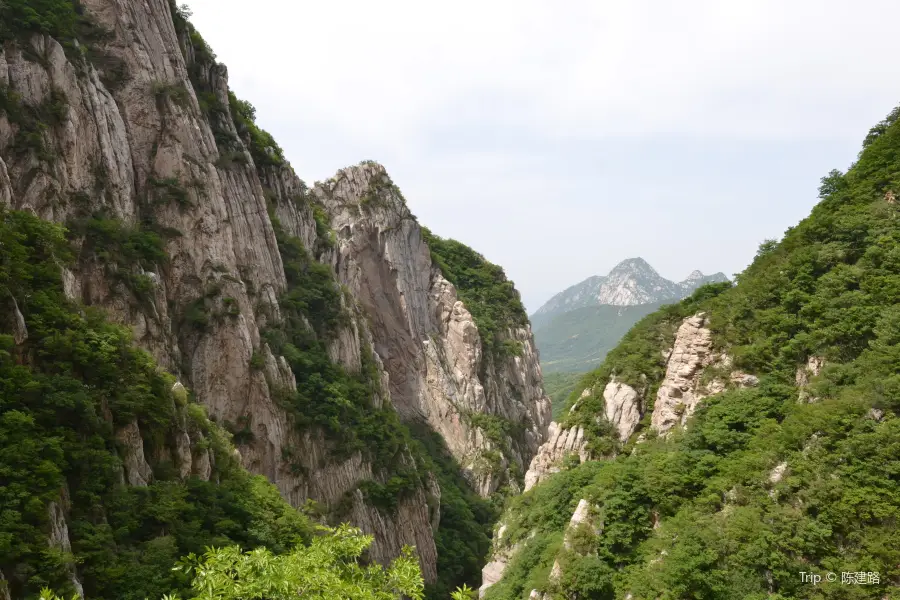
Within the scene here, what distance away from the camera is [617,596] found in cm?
2286

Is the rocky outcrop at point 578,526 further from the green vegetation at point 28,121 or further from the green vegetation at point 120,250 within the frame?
the green vegetation at point 28,121

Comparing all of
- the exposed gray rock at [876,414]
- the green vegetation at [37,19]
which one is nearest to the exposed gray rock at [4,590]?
the green vegetation at [37,19]

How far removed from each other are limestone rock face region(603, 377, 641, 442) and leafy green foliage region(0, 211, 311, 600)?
1849 cm

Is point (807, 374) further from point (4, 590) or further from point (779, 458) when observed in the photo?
point (4, 590)

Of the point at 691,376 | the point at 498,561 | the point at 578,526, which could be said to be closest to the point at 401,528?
the point at 498,561

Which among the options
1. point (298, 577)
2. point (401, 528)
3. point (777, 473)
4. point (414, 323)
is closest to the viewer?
point (298, 577)

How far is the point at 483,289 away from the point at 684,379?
59612mm

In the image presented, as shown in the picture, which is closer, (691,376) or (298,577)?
(298,577)

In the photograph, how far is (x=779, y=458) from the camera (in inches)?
846

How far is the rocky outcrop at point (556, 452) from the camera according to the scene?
33.5m

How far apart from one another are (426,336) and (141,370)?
49653mm

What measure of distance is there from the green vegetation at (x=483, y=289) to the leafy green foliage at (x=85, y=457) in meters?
56.7

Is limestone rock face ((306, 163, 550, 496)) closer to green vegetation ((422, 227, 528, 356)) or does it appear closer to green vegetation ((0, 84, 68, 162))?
green vegetation ((422, 227, 528, 356))

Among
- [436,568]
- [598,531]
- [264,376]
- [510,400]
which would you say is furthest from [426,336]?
[598,531]
